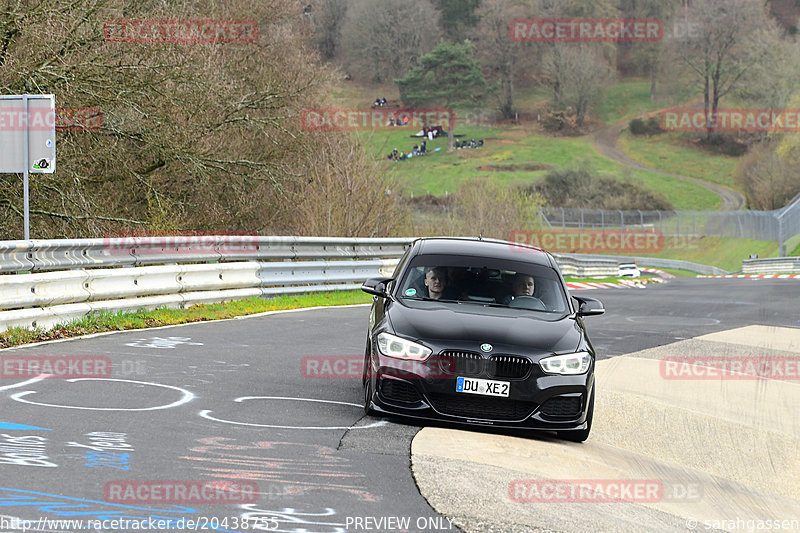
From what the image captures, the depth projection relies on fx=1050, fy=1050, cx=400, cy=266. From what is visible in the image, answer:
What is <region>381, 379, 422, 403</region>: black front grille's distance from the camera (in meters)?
7.91

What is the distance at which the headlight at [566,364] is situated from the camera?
796 centimetres

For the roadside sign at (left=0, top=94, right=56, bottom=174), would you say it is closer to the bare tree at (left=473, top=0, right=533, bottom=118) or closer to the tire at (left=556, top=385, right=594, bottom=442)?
the tire at (left=556, top=385, right=594, bottom=442)

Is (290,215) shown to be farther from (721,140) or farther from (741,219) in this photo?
(721,140)

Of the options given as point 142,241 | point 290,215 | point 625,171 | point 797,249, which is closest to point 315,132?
point 290,215

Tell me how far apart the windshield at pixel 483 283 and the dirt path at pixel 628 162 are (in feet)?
329

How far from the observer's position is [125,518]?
5.08 meters

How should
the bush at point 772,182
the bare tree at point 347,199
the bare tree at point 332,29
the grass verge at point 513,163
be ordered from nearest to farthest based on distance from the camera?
the bare tree at point 347,199, the bush at point 772,182, the grass verge at point 513,163, the bare tree at point 332,29

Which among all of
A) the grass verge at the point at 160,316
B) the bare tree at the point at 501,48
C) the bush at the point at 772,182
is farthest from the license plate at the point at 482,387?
the bare tree at the point at 501,48

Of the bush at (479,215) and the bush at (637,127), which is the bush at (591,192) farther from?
the bush at (479,215)

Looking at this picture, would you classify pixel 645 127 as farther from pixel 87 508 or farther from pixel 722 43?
pixel 87 508

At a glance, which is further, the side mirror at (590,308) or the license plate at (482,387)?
the side mirror at (590,308)

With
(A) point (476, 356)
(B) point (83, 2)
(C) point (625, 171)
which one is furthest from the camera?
(C) point (625, 171)

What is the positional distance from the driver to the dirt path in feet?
329

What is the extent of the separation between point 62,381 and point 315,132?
71.9 ft
